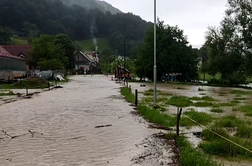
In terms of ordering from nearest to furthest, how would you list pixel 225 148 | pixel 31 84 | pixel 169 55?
pixel 225 148 → pixel 31 84 → pixel 169 55

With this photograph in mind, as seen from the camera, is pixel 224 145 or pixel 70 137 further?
pixel 70 137

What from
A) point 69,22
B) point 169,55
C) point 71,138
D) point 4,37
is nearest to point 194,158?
point 71,138

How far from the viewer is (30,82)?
34906 millimetres

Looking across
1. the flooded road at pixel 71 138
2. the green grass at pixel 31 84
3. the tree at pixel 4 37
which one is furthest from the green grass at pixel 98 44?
the flooded road at pixel 71 138

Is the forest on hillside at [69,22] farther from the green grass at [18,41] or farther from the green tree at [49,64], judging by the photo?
the green tree at [49,64]

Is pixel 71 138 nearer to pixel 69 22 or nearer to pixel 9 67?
pixel 9 67

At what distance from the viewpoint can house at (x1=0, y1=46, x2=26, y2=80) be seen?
3809 cm

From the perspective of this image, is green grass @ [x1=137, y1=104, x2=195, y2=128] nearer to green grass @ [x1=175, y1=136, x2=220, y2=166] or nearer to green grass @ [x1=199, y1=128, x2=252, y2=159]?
green grass @ [x1=199, y1=128, x2=252, y2=159]

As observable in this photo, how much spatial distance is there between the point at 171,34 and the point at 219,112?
46582mm

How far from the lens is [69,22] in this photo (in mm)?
157250

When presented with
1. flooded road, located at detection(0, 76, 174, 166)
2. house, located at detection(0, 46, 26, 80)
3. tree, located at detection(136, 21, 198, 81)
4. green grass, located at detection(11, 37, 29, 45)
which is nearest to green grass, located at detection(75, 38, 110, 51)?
green grass, located at detection(11, 37, 29, 45)

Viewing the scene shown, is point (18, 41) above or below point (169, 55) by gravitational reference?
above

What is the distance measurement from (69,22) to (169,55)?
360 ft

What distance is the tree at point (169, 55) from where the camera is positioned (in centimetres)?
5731
